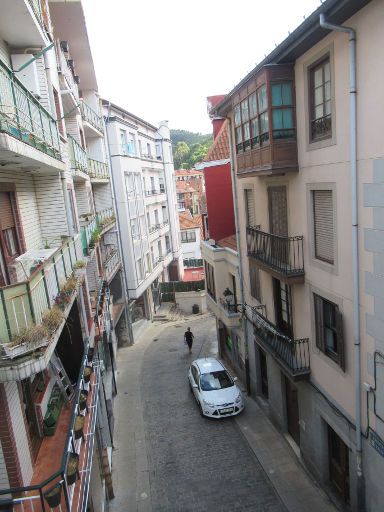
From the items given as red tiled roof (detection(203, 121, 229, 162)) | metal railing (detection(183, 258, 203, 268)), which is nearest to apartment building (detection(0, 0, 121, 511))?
red tiled roof (detection(203, 121, 229, 162))

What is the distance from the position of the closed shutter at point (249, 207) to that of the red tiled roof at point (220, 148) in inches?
168

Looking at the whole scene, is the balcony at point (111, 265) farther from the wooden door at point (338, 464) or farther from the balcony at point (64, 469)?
the wooden door at point (338, 464)

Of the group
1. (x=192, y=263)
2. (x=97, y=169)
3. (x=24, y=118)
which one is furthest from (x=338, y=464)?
(x=192, y=263)

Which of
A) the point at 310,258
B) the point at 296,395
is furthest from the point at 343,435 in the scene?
the point at 310,258

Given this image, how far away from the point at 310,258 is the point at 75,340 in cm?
791

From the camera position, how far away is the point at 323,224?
10039 mm

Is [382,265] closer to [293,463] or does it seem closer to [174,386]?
[293,463]

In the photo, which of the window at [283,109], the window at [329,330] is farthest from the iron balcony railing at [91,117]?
the window at [329,330]

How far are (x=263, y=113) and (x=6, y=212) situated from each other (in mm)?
7218

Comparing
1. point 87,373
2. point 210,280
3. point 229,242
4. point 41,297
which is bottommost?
point 210,280

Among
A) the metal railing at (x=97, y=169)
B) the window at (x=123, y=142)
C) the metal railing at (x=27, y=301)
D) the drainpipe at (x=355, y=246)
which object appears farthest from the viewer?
the window at (x=123, y=142)

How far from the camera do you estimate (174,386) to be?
20.2 meters

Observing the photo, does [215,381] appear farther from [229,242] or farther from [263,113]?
[263,113]

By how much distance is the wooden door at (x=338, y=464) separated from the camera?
1054cm
